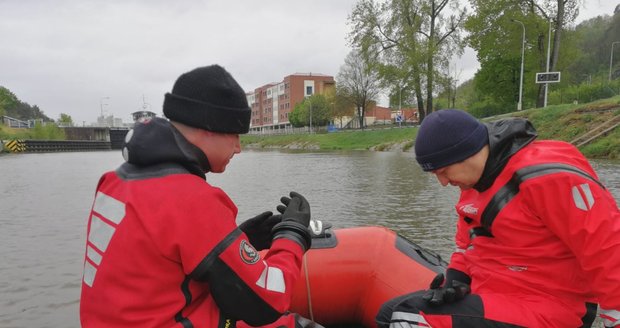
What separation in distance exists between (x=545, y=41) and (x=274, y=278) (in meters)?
34.1

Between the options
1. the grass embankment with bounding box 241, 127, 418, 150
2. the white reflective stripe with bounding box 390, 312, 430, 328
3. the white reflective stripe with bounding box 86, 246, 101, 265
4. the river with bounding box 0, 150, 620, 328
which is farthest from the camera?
the grass embankment with bounding box 241, 127, 418, 150

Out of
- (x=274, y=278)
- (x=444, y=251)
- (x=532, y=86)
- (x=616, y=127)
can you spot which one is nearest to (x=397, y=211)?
(x=444, y=251)

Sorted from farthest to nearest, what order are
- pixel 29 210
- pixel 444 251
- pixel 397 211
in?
pixel 29 210, pixel 397 211, pixel 444 251

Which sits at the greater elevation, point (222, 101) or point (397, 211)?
point (222, 101)

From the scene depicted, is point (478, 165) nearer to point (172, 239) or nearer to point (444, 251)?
point (172, 239)

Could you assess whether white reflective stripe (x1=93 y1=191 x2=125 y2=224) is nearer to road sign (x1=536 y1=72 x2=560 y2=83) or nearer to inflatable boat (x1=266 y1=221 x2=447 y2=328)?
inflatable boat (x1=266 y1=221 x2=447 y2=328)

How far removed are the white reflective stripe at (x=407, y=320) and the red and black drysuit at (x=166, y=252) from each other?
0.77 m

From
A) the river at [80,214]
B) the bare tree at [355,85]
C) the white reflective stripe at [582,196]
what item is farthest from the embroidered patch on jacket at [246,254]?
the bare tree at [355,85]

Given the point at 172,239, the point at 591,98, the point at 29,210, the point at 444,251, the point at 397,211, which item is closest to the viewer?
the point at 172,239

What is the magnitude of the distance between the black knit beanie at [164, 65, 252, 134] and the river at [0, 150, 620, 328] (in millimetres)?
3317

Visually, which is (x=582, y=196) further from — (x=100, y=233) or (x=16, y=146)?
(x=16, y=146)

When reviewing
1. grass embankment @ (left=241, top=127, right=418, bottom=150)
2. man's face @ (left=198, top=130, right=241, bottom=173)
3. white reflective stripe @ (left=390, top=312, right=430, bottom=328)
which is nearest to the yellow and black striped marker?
grass embankment @ (left=241, top=127, right=418, bottom=150)

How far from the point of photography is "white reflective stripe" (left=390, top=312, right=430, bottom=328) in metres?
1.97

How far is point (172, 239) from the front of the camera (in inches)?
53.6
